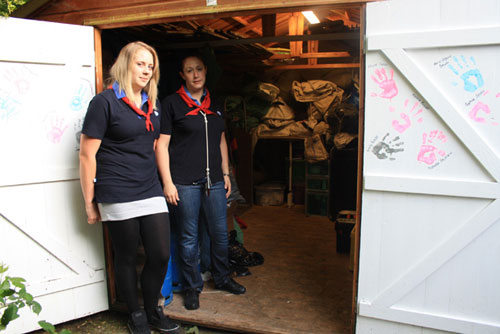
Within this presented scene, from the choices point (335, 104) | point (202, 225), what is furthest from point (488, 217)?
point (335, 104)

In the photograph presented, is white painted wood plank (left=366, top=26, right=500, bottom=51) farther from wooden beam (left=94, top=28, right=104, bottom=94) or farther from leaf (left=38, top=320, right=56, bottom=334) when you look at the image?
leaf (left=38, top=320, right=56, bottom=334)

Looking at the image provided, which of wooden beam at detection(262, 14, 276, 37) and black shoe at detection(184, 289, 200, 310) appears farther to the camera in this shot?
wooden beam at detection(262, 14, 276, 37)

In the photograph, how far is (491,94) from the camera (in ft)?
7.55

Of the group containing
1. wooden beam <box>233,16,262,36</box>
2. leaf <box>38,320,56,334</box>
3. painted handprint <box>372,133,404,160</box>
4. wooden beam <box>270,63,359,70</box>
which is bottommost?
leaf <box>38,320,56,334</box>

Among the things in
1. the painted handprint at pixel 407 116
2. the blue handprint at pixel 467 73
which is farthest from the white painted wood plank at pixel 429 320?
the blue handprint at pixel 467 73

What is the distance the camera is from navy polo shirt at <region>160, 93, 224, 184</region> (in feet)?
10.3

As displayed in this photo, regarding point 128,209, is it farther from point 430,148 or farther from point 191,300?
point 430,148

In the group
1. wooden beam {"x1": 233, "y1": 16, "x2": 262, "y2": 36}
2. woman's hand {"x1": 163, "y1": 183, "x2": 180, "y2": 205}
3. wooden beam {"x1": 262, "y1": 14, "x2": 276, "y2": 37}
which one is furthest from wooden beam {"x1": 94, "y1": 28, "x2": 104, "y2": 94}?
wooden beam {"x1": 233, "y1": 16, "x2": 262, "y2": 36}

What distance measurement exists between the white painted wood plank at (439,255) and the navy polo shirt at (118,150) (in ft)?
5.77

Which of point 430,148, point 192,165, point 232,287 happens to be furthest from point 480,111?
point 232,287

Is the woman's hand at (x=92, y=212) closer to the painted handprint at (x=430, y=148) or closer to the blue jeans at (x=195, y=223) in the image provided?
the blue jeans at (x=195, y=223)

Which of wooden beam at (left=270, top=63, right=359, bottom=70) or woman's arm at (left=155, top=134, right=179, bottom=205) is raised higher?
wooden beam at (left=270, top=63, right=359, bottom=70)

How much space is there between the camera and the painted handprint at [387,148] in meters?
2.52

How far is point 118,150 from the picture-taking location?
271 cm
